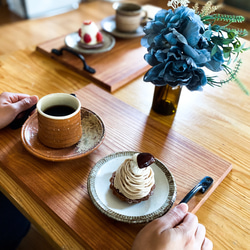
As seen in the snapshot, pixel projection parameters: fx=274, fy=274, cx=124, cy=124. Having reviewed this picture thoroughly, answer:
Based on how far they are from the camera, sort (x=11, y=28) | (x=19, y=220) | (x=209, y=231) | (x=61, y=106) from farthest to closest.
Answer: (x=11, y=28) < (x=19, y=220) < (x=61, y=106) < (x=209, y=231)

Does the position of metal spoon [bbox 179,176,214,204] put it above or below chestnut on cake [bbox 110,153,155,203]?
below

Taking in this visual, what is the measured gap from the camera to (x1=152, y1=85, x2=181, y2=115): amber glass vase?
88cm

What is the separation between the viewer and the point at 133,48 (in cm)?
129

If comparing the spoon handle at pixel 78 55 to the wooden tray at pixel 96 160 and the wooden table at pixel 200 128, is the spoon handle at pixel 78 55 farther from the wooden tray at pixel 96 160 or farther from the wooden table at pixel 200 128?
the wooden tray at pixel 96 160

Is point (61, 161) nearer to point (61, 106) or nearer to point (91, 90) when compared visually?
point (61, 106)

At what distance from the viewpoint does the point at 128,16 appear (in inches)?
51.9

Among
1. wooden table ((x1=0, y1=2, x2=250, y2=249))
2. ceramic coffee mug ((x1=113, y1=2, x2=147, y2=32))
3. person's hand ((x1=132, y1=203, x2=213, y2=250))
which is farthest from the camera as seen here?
ceramic coffee mug ((x1=113, y1=2, x2=147, y2=32))

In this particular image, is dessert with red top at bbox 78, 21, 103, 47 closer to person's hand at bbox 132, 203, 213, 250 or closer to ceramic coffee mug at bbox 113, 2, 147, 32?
ceramic coffee mug at bbox 113, 2, 147, 32

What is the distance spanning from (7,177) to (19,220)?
0.26 m

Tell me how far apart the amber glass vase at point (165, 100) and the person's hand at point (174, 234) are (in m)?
0.40

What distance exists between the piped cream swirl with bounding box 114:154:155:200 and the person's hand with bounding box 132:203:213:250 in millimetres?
71

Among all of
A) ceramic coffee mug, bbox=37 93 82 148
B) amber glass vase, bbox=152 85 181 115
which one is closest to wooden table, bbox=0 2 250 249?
amber glass vase, bbox=152 85 181 115

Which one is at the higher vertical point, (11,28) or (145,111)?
(145,111)

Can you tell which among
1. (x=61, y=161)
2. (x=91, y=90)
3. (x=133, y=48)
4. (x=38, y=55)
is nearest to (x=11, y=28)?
(x=38, y=55)
